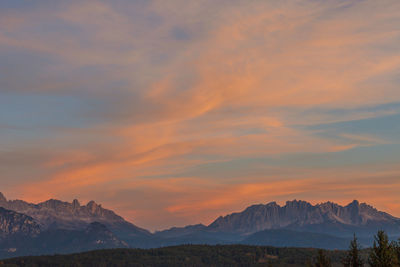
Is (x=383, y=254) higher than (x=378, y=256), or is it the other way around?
(x=383, y=254)

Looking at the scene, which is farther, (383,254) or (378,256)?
(378,256)

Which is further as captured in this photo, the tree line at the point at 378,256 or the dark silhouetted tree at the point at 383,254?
the tree line at the point at 378,256

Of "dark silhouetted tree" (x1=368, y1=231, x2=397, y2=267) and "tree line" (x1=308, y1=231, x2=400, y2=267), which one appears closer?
"dark silhouetted tree" (x1=368, y1=231, x2=397, y2=267)

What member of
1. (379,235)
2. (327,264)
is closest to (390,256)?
(379,235)

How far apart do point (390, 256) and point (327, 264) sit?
48.1 feet

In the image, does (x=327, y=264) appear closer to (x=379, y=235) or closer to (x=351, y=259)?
(x=351, y=259)

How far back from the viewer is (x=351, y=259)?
413 ft

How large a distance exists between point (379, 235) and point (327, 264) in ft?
46.5

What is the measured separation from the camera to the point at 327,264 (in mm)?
126812

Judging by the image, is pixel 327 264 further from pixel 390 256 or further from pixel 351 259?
pixel 390 256

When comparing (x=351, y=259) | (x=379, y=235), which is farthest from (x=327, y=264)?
(x=379, y=235)

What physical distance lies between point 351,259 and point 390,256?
9.10 metres

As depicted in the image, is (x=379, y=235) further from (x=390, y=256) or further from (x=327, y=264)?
(x=327, y=264)
